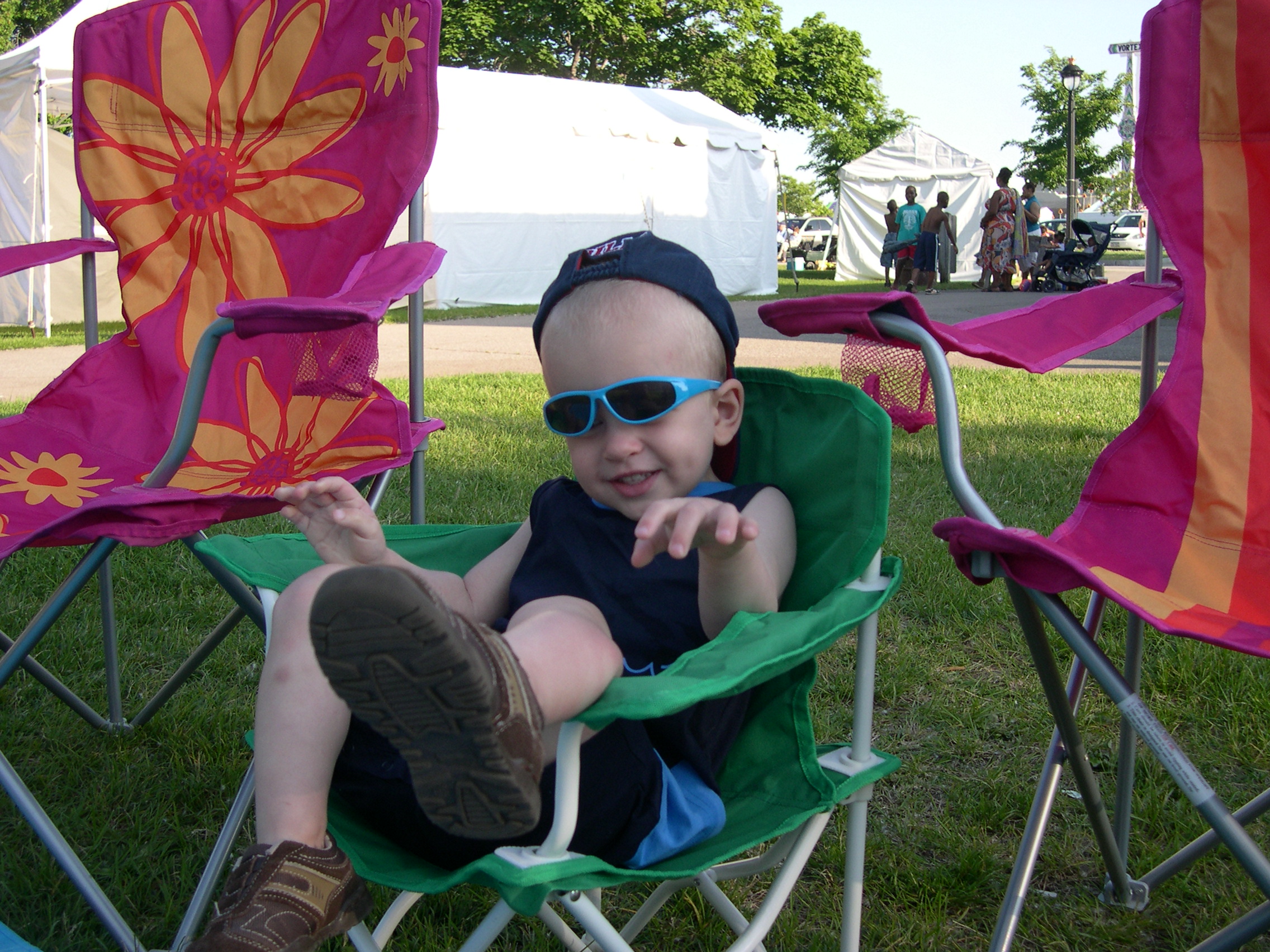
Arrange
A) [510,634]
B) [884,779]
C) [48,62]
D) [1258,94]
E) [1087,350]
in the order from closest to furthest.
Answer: [510,634], [1087,350], [1258,94], [884,779], [48,62]

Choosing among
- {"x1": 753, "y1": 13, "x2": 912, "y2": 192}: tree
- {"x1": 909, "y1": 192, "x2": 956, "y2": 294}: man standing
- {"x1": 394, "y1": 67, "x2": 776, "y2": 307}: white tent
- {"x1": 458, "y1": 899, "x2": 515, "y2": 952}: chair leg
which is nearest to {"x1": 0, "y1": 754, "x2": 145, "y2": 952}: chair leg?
{"x1": 458, "y1": 899, "x2": 515, "y2": 952}: chair leg

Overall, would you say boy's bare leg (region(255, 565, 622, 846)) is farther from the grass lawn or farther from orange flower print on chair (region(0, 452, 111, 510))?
orange flower print on chair (region(0, 452, 111, 510))

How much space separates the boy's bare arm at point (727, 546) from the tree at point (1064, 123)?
3153cm

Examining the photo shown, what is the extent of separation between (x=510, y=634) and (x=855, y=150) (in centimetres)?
3441

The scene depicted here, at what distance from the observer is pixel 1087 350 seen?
1.31 meters

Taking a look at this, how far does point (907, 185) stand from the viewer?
17.0 metres

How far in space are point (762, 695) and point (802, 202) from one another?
60235 millimetres

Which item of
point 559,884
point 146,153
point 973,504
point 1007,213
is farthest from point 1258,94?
point 1007,213

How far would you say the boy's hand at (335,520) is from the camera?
1.16m

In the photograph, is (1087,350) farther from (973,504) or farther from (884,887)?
(884,887)

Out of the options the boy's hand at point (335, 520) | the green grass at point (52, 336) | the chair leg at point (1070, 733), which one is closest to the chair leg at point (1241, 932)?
the chair leg at point (1070, 733)

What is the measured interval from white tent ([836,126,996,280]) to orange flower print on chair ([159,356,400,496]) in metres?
16.0

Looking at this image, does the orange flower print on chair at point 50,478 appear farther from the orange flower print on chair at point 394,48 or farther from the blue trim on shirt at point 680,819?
the blue trim on shirt at point 680,819

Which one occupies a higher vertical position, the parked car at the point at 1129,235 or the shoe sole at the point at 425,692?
the parked car at the point at 1129,235
